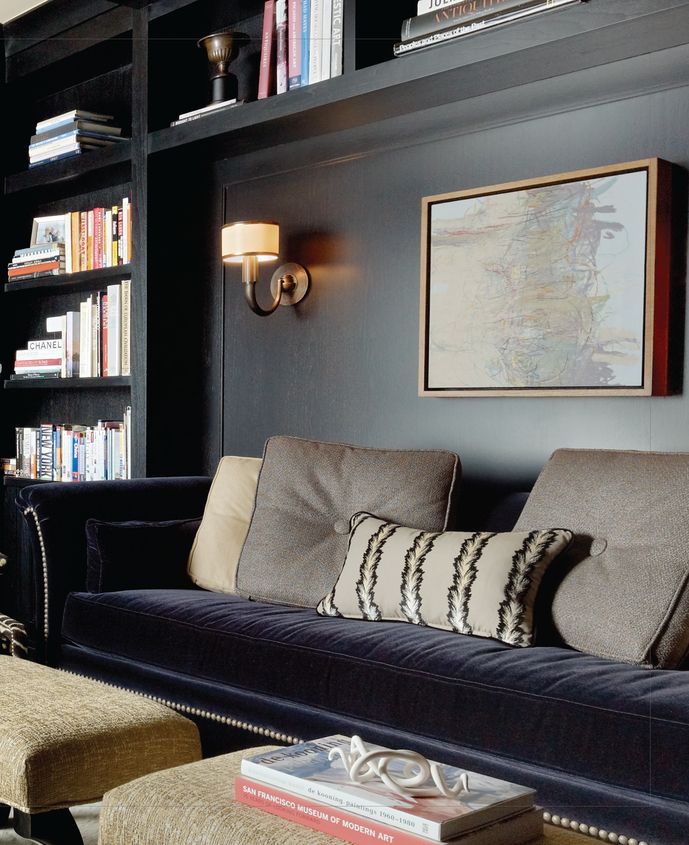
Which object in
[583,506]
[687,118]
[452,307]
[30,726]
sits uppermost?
[687,118]

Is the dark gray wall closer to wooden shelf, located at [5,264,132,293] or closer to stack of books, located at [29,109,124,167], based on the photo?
wooden shelf, located at [5,264,132,293]

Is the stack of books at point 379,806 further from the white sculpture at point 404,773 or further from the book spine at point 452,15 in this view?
the book spine at point 452,15

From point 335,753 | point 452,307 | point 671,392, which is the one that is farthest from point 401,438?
point 335,753

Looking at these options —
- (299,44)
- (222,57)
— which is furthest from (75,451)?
(299,44)

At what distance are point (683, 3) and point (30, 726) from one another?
2146 mm

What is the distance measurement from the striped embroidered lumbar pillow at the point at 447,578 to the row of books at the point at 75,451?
5.63 feet

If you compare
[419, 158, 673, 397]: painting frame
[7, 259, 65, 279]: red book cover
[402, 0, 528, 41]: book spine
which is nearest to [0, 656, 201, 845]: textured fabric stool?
[419, 158, 673, 397]: painting frame

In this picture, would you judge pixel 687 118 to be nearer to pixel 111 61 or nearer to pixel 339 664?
pixel 339 664

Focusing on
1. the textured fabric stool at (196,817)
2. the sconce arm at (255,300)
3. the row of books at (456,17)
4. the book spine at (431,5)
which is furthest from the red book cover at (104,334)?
the textured fabric stool at (196,817)

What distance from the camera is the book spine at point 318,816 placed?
1253 mm

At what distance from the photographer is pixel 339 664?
7.47ft

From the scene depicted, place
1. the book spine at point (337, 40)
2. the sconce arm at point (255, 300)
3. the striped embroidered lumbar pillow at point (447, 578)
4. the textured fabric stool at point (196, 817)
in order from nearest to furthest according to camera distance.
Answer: the textured fabric stool at point (196, 817) → the striped embroidered lumbar pillow at point (447, 578) → the book spine at point (337, 40) → the sconce arm at point (255, 300)

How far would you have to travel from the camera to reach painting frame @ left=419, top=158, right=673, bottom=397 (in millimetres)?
2727

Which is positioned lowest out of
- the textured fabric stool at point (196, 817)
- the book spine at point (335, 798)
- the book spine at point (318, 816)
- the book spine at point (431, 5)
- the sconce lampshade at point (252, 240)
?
the textured fabric stool at point (196, 817)
